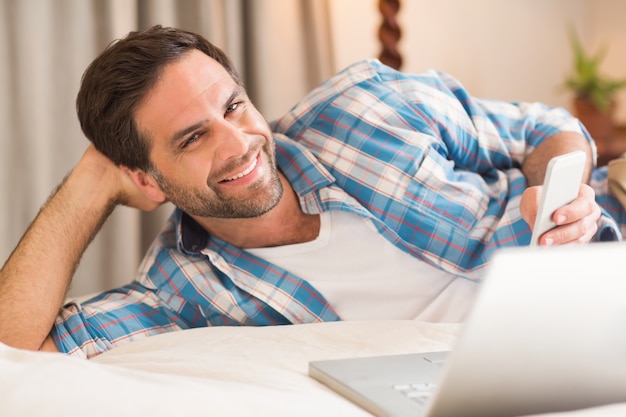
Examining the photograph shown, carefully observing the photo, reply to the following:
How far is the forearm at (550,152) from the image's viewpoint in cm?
157

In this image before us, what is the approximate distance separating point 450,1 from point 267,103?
3.41 feet

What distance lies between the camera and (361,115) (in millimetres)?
1567

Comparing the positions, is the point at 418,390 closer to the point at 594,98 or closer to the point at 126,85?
the point at 126,85

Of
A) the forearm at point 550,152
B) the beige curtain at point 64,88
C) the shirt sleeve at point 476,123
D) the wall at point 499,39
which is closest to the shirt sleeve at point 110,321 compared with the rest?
the beige curtain at point 64,88

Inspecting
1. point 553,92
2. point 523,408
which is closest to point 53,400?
point 523,408

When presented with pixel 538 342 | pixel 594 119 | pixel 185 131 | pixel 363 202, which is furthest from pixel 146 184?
pixel 594 119

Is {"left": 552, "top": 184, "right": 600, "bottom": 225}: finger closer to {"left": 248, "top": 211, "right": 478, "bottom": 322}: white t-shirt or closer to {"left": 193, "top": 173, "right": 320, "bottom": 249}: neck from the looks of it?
{"left": 248, "top": 211, "right": 478, "bottom": 322}: white t-shirt

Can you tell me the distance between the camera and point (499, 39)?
3.05 meters

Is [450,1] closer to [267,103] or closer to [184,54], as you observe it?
[267,103]

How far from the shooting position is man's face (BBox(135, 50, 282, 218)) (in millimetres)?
1433

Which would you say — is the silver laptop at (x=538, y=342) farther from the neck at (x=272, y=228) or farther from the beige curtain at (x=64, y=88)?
the beige curtain at (x=64, y=88)

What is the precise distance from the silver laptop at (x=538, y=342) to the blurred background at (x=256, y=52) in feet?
3.17

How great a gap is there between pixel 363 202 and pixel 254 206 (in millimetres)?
203

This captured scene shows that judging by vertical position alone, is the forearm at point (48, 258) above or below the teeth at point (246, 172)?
below
